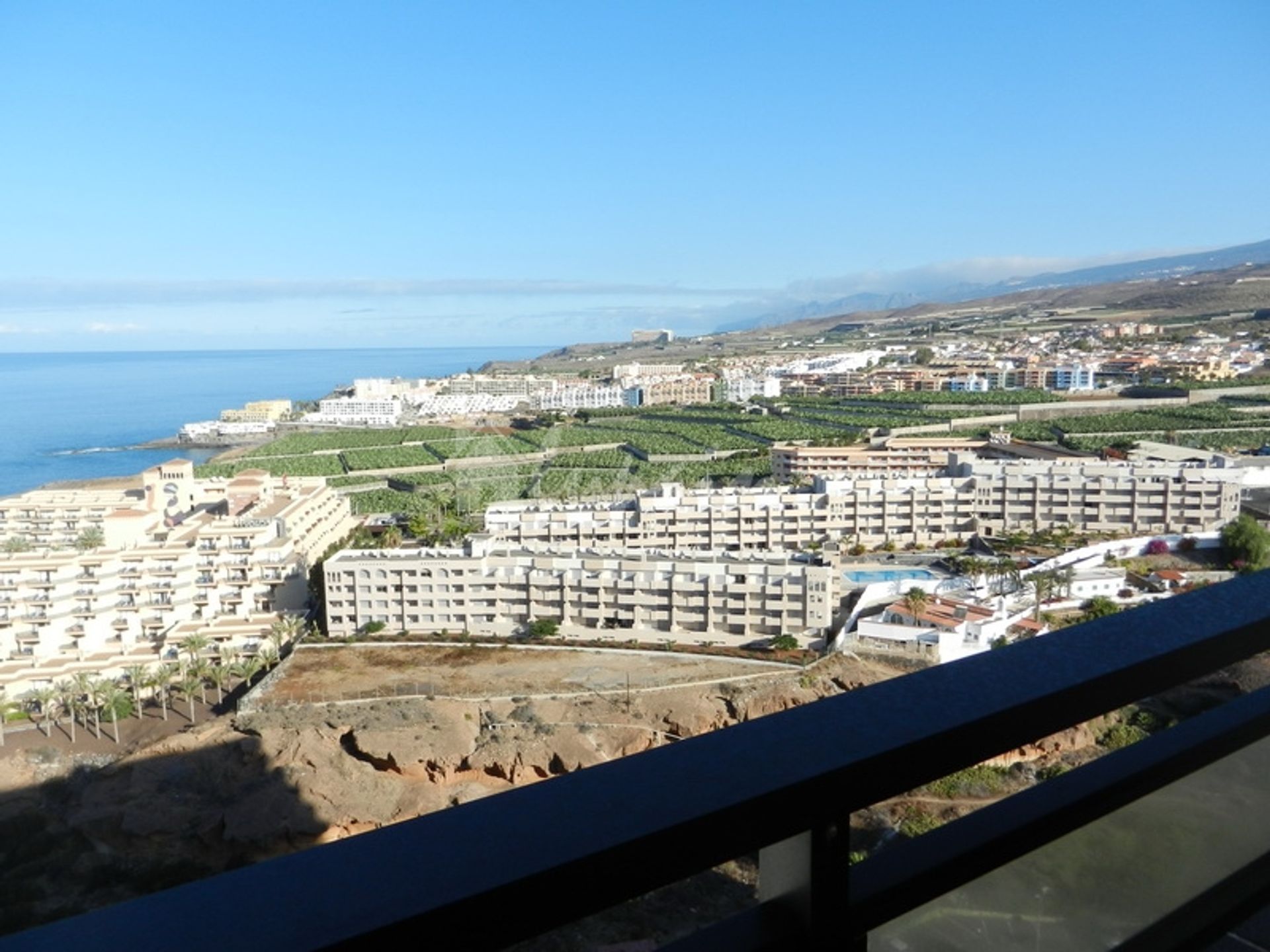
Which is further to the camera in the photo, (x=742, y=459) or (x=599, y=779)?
(x=742, y=459)

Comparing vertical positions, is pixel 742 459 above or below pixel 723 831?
below

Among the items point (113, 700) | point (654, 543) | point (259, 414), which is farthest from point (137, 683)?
point (259, 414)

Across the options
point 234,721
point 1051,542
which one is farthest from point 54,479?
point 1051,542

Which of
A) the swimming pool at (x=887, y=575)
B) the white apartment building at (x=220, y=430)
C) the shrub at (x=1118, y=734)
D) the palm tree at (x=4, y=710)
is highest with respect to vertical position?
A: the shrub at (x=1118, y=734)

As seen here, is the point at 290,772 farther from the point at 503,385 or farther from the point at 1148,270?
the point at 1148,270

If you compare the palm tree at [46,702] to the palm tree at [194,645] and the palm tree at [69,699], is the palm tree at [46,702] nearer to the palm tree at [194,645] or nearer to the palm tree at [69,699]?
the palm tree at [69,699]

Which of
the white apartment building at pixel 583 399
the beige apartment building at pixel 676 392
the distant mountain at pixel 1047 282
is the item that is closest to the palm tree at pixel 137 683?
the white apartment building at pixel 583 399

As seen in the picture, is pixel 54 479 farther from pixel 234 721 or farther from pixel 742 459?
pixel 234 721

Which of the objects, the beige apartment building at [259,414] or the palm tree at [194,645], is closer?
the palm tree at [194,645]
